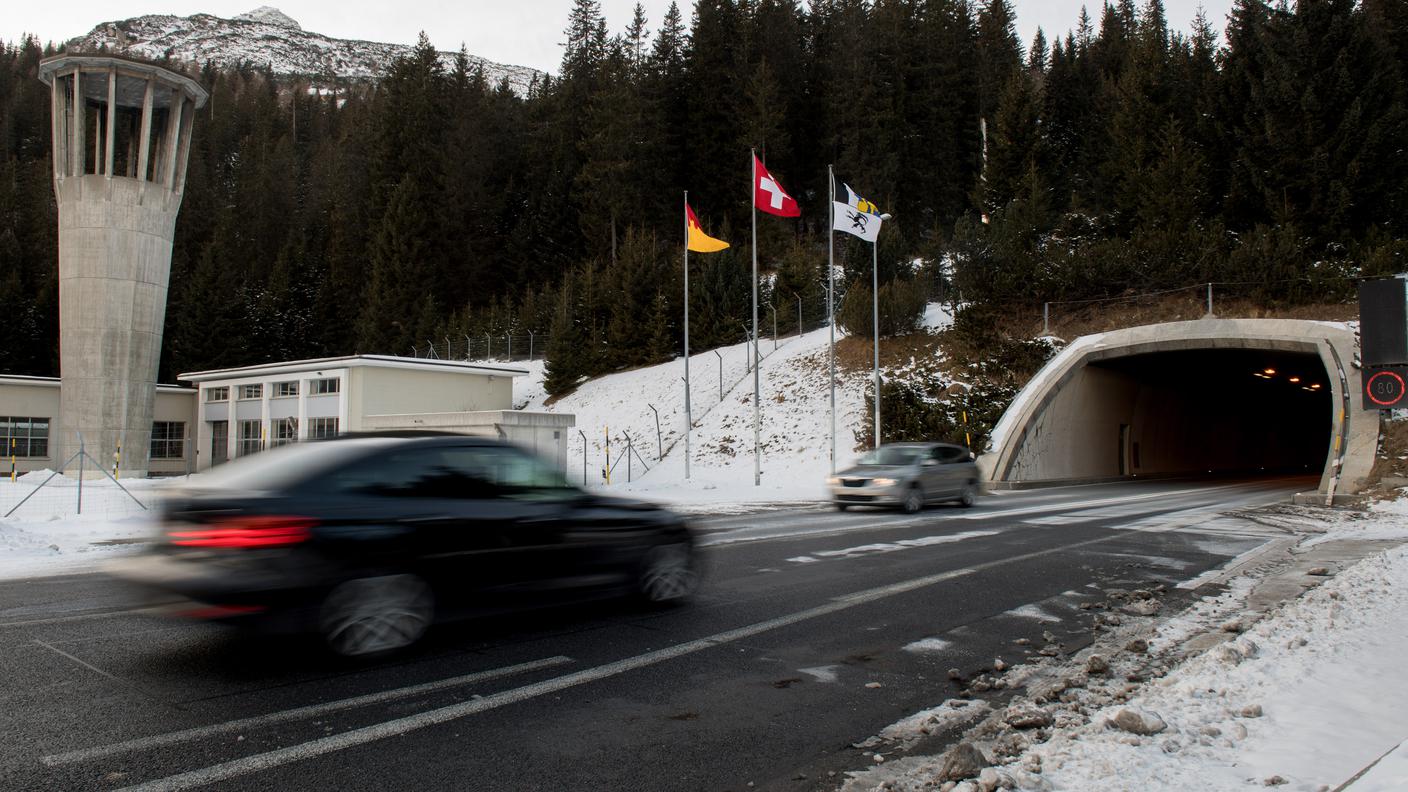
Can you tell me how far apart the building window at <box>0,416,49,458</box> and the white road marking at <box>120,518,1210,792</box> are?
45.5 m

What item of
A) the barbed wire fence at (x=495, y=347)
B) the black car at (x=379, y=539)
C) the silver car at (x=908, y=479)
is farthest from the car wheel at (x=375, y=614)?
the barbed wire fence at (x=495, y=347)

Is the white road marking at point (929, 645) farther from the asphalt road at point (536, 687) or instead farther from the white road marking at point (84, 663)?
the white road marking at point (84, 663)

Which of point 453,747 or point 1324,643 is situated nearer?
point 453,747

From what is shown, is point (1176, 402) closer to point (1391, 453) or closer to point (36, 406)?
point (1391, 453)

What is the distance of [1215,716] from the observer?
15.1ft

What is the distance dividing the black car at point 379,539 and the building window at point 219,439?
42.2m

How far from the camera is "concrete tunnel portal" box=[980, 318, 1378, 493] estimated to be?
2641cm

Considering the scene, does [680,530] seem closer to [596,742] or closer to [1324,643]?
[596,742]

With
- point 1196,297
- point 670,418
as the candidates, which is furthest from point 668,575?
point 1196,297

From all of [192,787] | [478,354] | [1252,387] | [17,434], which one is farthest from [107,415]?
[1252,387]

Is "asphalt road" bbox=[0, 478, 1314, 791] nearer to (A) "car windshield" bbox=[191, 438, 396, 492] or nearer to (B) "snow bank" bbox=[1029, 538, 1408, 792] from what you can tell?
(A) "car windshield" bbox=[191, 438, 396, 492]

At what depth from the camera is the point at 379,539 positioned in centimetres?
587

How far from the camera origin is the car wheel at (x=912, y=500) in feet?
63.1

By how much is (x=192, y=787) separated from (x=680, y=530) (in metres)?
4.72
